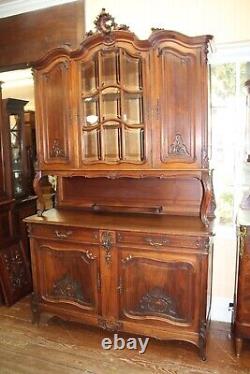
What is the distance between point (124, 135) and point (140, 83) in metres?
0.37

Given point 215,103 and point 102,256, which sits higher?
point 215,103

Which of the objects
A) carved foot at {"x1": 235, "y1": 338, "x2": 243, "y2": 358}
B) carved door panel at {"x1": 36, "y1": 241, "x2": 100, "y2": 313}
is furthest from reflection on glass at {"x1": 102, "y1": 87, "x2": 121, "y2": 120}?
carved foot at {"x1": 235, "y1": 338, "x2": 243, "y2": 358}

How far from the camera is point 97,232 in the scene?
7.57 feet

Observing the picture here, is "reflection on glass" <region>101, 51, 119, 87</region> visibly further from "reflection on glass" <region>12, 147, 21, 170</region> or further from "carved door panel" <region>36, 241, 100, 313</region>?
"reflection on glass" <region>12, 147, 21, 170</region>

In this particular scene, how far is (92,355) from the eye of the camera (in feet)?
7.49

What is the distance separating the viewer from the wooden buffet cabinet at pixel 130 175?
2.14 m

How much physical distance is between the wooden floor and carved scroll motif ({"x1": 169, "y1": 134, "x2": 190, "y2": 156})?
136cm

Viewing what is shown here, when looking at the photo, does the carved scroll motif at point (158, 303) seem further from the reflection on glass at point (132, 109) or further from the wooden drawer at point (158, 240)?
the reflection on glass at point (132, 109)

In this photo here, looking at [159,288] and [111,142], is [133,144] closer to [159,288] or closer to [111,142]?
[111,142]

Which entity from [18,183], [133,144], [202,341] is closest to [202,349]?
[202,341]

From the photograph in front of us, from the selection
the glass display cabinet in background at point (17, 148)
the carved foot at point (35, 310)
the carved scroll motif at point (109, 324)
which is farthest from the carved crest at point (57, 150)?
the carved scroll motif at point (109, 324)

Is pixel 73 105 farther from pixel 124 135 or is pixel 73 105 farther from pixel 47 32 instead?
pixel 47 32

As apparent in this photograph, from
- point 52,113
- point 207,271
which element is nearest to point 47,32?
point 52,113

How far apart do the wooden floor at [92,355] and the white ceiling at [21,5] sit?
2678 mm
